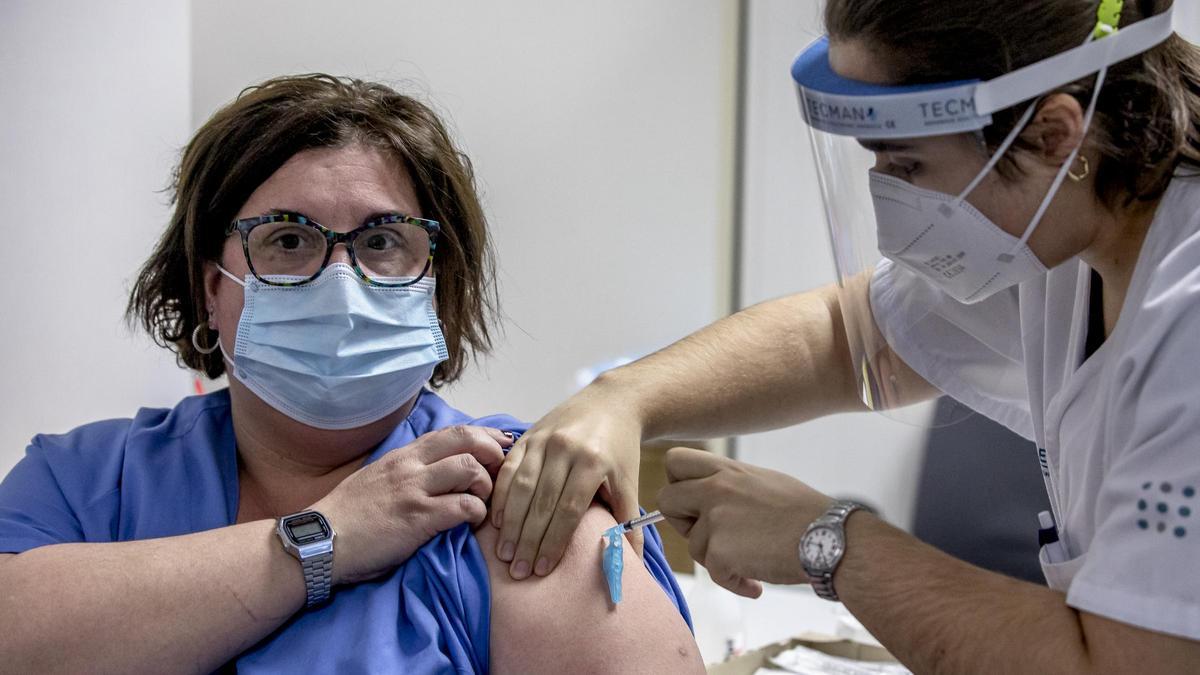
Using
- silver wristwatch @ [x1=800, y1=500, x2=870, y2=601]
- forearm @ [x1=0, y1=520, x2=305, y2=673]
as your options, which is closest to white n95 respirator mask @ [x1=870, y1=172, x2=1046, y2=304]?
silver wristwatch @ [x1=800, y1=500, x2=870, y2=601]

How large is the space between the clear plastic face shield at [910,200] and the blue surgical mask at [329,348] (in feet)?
2.00

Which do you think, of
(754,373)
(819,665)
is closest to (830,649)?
(819,665)

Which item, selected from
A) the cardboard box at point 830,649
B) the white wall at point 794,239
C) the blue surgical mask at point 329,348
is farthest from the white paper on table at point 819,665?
the white wall at point 794,239

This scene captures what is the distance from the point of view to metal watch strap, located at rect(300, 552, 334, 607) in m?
1.28

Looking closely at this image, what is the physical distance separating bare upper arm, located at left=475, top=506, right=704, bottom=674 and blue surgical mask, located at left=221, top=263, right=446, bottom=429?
0.96 ft

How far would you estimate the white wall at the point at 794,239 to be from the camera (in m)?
3.23

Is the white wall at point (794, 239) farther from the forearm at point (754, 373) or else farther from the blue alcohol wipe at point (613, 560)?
the blue alcohol wipe at point (613, 560)

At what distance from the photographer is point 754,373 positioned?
164 cm

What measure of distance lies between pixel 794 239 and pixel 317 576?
90.2 inches

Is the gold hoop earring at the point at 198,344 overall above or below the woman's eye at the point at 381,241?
below

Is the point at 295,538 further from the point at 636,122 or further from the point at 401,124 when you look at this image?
the point at 636,122

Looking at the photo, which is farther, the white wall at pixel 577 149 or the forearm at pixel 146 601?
the white wall at pixel 577 149

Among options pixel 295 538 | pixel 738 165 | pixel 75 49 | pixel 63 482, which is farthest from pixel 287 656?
pixel 738 165

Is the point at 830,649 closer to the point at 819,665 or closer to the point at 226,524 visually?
the point at 819,665
